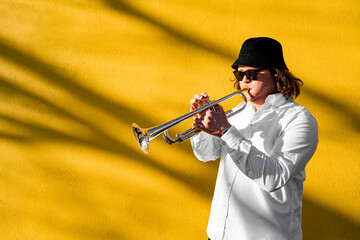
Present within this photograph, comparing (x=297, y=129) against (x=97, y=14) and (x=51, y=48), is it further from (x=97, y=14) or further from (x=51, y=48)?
(x=51, y=48)

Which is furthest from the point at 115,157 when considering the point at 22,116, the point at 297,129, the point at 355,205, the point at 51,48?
the point at 355,205

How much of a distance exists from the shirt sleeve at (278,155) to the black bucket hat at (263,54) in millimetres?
364

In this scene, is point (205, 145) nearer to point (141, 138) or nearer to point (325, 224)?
point (141, 138)

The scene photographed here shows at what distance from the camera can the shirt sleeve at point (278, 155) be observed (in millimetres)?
1325

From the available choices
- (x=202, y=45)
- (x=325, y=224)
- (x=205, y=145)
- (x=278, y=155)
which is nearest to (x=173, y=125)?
(x=205, y=145)

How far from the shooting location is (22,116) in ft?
7.71

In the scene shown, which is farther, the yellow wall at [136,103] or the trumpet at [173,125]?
the yellow wall at [136,103]

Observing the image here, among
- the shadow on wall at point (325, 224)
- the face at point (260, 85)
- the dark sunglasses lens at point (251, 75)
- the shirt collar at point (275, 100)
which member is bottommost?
the shadow on wall at point (325, 224)

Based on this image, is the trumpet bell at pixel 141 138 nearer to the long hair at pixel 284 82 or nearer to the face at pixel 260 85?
the face at pixel 260 85

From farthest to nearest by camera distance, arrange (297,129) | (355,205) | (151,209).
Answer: (151,209) < (355,205) < (297,129)

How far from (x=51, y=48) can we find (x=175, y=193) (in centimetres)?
163

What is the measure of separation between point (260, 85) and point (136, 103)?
1.07 meters

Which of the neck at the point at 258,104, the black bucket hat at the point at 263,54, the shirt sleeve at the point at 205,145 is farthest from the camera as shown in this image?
the shirt sleeve at the point at 205,145

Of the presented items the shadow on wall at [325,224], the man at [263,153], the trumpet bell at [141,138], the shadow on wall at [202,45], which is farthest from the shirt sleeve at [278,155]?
the shadow on wall at [325,224]
